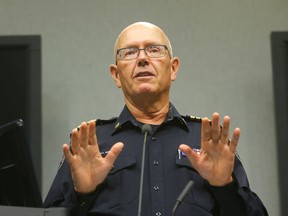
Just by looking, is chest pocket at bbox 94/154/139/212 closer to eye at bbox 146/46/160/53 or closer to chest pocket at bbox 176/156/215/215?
chest pocket at bbox 176/156/215/215

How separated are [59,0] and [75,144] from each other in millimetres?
1446

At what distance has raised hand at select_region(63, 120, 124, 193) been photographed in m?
1.96

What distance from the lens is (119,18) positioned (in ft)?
10.6

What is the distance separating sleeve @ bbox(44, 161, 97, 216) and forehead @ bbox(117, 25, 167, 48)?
18.4 inches

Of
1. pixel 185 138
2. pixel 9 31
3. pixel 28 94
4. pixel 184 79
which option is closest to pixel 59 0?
pixel 9 31

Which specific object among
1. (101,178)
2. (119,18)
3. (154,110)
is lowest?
(101,178)

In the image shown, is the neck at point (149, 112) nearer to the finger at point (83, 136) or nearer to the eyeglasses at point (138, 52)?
the eyeglasses at point (138, 52)

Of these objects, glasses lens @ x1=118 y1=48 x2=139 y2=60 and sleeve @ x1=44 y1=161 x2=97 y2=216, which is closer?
sleeve @ x1=44 y1=161 x2=97 y2=216

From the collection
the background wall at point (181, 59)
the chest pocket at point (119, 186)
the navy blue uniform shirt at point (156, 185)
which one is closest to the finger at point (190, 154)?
the navy blue uniform shirt at point (156, 185)

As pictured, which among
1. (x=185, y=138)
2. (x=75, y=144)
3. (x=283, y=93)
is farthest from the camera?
(x=283, y=93)

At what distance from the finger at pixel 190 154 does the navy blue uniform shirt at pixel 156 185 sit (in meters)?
0.10

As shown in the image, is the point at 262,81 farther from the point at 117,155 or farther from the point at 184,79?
the point at 117,155

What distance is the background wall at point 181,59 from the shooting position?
3.12 meters

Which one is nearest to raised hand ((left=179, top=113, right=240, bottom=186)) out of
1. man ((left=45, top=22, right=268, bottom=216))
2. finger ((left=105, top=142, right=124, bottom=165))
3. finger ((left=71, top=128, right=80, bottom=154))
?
man ((left=45, top=22, right=268, bottom=216))
